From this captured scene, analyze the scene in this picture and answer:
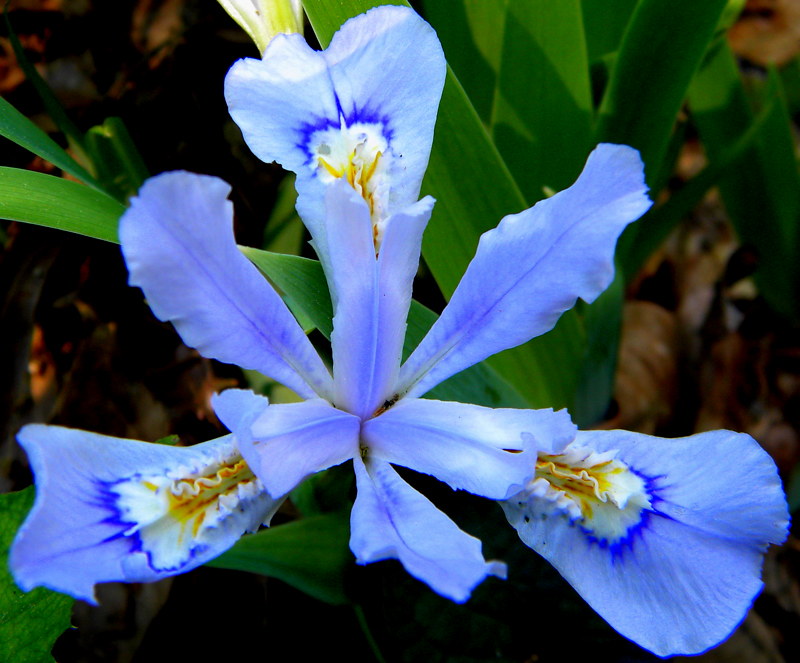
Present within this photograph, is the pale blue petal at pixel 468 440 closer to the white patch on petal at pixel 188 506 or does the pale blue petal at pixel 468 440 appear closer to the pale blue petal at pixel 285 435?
the pale blue petal at pixel 285 435

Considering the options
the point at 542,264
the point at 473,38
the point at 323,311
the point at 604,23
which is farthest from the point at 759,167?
the point at 323,311

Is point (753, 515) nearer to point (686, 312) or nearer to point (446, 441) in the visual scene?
point (446, 441)

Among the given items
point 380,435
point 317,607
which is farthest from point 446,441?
point 317,607

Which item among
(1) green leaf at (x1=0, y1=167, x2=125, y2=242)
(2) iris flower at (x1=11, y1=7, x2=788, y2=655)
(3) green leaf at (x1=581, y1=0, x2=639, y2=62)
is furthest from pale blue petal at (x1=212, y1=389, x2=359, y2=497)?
(3) green leaf at (x1=581, y1=0, x2=639, y2=62)

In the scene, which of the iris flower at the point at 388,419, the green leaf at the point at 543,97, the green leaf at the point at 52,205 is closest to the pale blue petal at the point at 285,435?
the iris flower at the point at 388,419

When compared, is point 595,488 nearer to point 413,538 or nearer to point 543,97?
point 413,538

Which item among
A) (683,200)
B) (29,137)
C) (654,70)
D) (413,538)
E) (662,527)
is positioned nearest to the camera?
(413,538)

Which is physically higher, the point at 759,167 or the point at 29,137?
the point at 29,137
